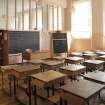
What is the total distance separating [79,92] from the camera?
6.44ft

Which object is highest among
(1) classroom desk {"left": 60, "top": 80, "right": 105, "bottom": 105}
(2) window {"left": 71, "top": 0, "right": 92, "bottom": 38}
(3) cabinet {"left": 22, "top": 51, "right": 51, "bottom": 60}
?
(2) window {"left": 71, "top": 0, "right": 92, "bottom": 38}

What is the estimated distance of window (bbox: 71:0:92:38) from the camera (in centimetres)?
854

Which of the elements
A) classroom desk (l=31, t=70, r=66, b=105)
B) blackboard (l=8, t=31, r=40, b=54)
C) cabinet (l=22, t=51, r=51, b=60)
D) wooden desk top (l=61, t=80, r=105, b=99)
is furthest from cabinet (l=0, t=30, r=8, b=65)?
wooden desk top (l=61, t=80, r=105, b=99)

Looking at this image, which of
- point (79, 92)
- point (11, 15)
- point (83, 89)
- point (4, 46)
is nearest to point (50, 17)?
point (11, 15)

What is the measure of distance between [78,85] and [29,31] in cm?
512

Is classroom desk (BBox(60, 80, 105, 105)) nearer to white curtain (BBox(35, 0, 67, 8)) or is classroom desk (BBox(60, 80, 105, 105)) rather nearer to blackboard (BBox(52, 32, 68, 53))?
blackboard (BBox(52, 32, 68, 53))

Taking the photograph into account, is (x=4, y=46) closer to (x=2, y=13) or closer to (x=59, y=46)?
(x=59, y=46)

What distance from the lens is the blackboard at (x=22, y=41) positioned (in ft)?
21.3

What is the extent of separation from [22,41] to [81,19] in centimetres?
368

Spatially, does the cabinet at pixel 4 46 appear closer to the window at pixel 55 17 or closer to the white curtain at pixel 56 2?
the white curtain at pixel 56 2

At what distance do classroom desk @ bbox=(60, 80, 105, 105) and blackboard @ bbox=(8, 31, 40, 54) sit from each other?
15.2 ft

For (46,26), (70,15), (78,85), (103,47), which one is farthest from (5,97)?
(70,15)

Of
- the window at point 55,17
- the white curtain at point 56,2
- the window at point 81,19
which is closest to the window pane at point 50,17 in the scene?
the window at point 55,17

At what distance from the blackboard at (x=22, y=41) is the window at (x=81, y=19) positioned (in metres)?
2.68
